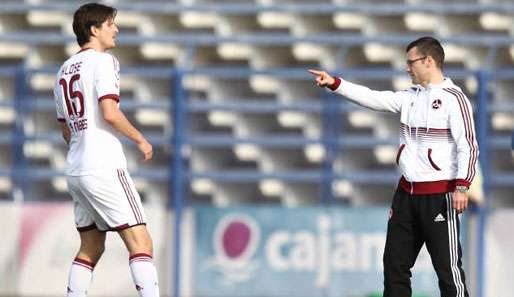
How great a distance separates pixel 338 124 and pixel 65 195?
2.52m

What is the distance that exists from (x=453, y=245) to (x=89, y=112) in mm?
1844

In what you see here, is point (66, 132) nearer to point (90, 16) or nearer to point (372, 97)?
point (90, 16)

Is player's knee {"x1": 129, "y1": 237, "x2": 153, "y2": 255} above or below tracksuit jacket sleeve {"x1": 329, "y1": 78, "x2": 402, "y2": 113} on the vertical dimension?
below

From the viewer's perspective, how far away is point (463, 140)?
6457 millimetres

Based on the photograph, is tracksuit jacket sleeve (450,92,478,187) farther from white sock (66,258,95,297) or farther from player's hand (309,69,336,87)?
white sock (66,258,95,297)

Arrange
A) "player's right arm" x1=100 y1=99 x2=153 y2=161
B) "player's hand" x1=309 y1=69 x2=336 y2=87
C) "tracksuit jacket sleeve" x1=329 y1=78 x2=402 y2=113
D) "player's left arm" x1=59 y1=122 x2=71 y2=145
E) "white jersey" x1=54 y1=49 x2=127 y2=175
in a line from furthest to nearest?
"player's left arm" x1=59 y1=122 x2=71 y2=145, "tracksuit jacket sleeve" x1=329 y1=78 x2=402 y2=113, "player's hand" x1=309 y1=69 x2=336 y2=87, "white jersey" x1=54 y1=49 x2=127 y2=175, "player's right arm" x1=100 y1=99 x2=153 y2=161

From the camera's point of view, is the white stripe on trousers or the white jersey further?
the white stripe on trousers

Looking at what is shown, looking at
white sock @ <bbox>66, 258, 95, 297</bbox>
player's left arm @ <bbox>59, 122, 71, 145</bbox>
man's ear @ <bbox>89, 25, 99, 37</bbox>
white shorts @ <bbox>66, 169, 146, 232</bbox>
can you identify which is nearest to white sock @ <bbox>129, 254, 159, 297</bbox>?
white shorts @ <bbox>66, 169, 146, 232</bbox>

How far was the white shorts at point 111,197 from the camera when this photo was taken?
6.49m

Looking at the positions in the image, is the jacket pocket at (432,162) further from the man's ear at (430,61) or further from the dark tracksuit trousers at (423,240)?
the man's ear at (430,61)

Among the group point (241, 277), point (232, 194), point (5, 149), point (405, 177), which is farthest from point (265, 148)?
point (405, 177)

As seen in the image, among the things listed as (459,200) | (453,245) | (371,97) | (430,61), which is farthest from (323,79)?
(453,245)

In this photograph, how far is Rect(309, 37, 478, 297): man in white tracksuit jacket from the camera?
649cm

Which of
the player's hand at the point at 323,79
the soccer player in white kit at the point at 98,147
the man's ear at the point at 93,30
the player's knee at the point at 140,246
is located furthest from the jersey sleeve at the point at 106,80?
the player's hand at the point at 323,79
